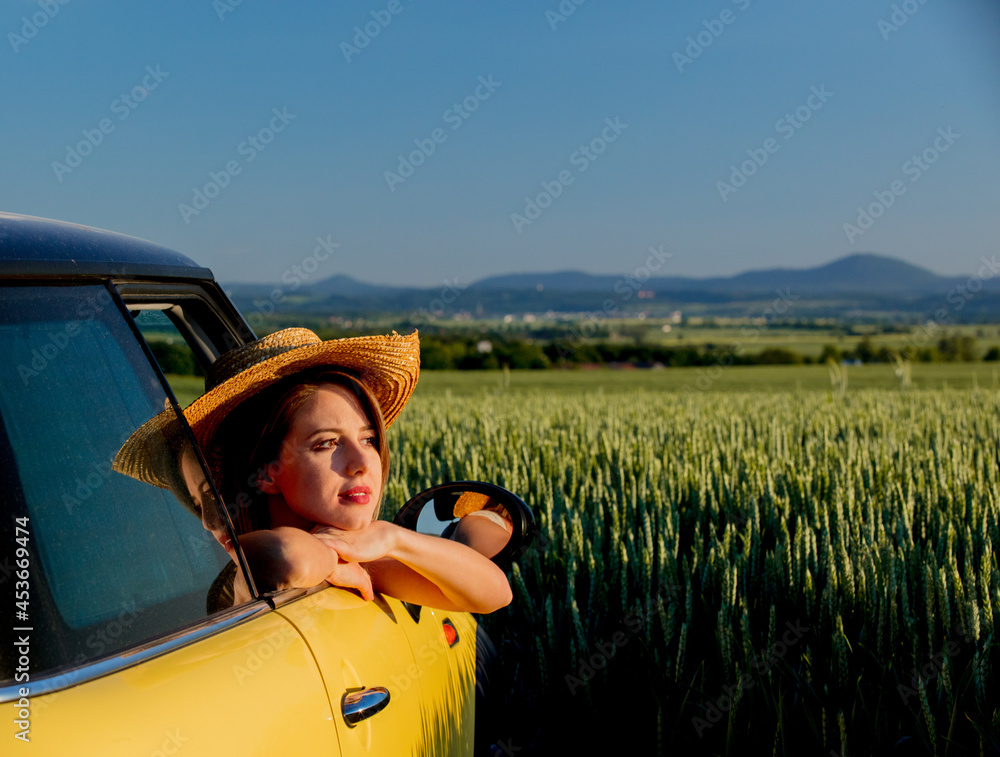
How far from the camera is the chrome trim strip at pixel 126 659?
3.16ft

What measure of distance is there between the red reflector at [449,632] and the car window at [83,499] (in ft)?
2.77

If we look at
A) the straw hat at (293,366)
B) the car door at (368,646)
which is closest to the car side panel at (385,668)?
the car door at (368,646)

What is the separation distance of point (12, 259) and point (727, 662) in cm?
268

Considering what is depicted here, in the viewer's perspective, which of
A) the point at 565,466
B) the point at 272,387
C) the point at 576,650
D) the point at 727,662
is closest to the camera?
the point at 272,387

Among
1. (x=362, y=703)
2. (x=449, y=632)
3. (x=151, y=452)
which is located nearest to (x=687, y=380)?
(x=449, y=632)

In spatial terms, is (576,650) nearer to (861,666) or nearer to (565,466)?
(861,666)

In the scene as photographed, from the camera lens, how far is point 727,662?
3.12 m

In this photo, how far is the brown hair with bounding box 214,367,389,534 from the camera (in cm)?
172

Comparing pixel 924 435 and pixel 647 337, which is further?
pixel 647 337

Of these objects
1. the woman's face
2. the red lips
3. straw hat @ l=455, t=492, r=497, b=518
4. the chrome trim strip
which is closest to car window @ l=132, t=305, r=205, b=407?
the woman's face

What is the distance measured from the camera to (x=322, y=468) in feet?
5.41

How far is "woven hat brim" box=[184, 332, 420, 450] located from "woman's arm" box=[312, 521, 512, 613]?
1.07 ft

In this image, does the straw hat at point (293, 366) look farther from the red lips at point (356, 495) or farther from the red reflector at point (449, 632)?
the red reflector at point (449, 632)

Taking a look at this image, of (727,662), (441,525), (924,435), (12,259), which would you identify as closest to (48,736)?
(12,259)
